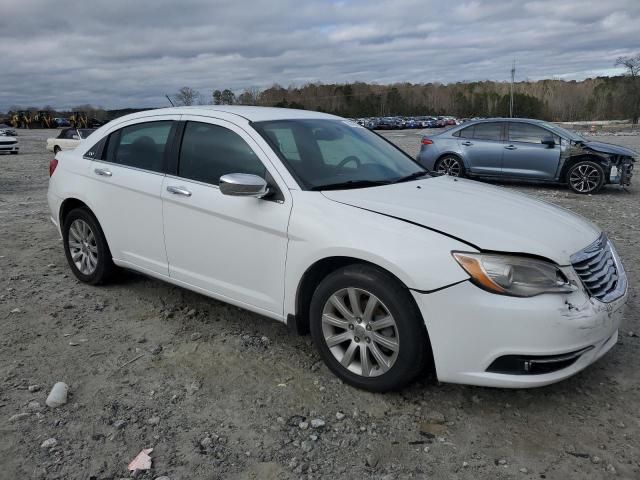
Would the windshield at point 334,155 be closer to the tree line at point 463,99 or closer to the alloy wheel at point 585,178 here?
the alloy wheel at point 585,178

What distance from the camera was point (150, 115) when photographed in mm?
4684

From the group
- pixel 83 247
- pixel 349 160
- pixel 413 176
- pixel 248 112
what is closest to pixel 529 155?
pixel 413 176

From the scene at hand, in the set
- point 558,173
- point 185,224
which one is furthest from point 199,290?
point 558,173

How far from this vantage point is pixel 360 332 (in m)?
3.27

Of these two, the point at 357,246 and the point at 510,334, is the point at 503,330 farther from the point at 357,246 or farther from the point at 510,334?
→ the point at 357,246

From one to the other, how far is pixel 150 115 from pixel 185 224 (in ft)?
3.95

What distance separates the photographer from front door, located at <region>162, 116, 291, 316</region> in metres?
3.58

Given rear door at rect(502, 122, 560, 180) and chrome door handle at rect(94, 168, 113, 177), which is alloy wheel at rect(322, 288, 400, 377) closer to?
chrome door handle at rect(94, 168, 113, 177)

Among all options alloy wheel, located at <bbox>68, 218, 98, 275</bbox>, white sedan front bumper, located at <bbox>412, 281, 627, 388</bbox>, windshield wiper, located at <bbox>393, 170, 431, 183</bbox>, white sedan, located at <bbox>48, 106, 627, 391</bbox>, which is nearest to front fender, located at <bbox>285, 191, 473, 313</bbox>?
white sedan, located at <bbox>48, 106, 627, 391</bbox>

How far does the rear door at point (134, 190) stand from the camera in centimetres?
432

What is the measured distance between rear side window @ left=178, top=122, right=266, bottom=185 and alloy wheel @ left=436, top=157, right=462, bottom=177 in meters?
9.30

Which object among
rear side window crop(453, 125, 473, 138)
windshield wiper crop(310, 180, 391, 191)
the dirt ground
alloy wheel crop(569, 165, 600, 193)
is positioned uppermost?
rear side window crop(453, 125, 473, 138)

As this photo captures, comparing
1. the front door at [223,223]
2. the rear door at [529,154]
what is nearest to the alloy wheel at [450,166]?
the rear door at [529,154]

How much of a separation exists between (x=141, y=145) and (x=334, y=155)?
1.66m
